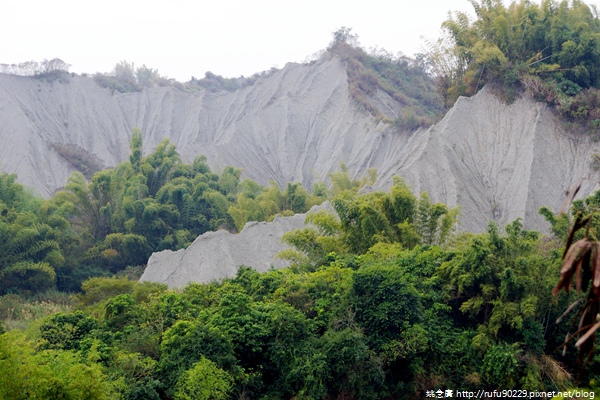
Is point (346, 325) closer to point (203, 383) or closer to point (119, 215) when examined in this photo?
point (203, 383)

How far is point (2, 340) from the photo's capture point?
33.2ft

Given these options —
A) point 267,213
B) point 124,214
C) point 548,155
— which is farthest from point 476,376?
point 124,214

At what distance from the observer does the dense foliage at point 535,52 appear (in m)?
27.7

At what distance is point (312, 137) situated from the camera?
4956 centimetres

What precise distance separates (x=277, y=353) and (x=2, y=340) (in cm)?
567

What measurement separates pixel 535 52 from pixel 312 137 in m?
22.4

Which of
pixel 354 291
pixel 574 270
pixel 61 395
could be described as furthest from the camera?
pixel 354 291

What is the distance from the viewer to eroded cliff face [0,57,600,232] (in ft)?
86.8

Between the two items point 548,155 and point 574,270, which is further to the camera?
point 548,155

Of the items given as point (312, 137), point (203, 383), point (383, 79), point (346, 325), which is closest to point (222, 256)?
point (346, 325)

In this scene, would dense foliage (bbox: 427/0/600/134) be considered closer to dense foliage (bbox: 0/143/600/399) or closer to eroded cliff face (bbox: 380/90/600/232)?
eroded cliff face (bbox: 380/90/600/232)

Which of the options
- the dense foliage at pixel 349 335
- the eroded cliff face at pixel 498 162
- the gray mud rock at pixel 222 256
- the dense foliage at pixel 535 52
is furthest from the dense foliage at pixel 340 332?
the dense foliage at pixel 535 52

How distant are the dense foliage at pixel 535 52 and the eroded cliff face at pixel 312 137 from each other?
1.01 m

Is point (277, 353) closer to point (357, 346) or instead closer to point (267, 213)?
point (357, 346)
